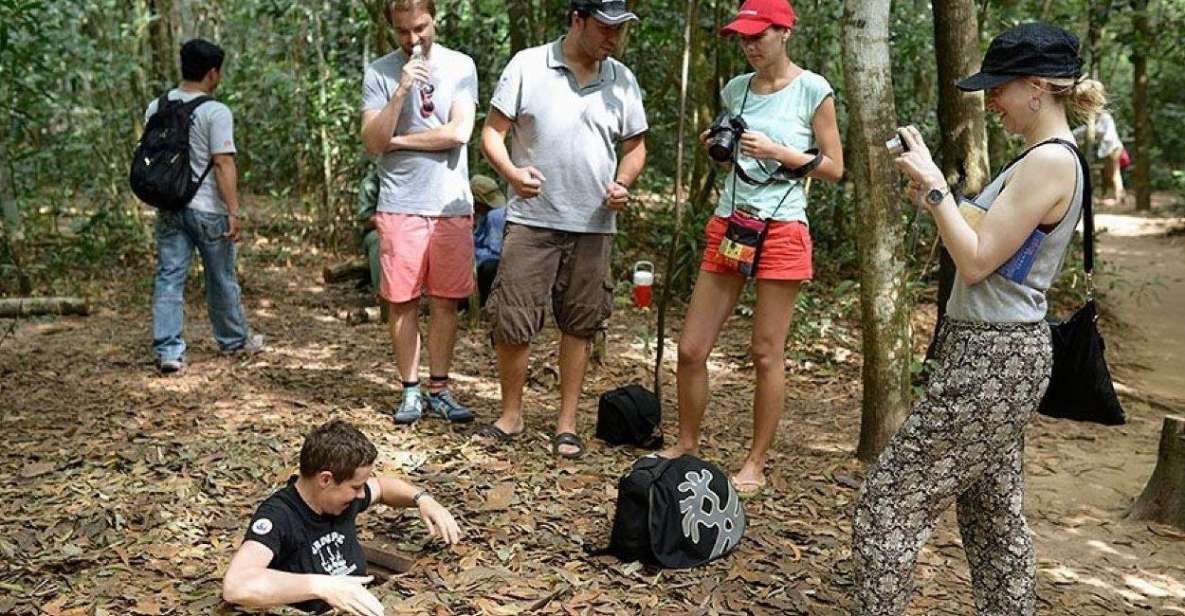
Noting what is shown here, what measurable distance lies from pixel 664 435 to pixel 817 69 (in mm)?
5400

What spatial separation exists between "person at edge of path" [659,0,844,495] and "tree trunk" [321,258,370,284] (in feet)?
16.7

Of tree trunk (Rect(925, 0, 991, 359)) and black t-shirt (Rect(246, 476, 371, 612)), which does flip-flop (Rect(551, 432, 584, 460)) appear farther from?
tree trunk (Rect(925, 0, 991, 359))

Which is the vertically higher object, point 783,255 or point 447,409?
point 783,255

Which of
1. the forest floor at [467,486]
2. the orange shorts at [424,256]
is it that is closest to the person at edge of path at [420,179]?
the orange shorts at [424,256]

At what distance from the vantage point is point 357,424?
16.6 ft

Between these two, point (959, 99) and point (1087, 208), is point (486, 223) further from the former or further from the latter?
point (1087, 208)

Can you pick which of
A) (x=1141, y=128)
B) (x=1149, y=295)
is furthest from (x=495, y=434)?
(x=1141, y=128)

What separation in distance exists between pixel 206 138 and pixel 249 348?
1302 mm

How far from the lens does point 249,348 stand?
21.2 ft

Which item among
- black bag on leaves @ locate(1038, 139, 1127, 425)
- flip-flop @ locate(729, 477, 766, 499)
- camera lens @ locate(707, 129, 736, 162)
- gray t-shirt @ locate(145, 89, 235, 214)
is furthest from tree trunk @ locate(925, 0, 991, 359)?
gray t-shirt @ locate(145, 89, 235, 214)

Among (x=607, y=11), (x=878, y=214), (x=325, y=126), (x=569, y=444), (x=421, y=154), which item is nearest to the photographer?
(x=607, y=11)

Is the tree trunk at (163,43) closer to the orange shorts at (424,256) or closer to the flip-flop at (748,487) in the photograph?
the orange shorts at (424,256)

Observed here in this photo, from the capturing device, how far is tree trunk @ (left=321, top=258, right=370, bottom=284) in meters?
8.94

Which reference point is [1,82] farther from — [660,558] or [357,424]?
[660,558]
